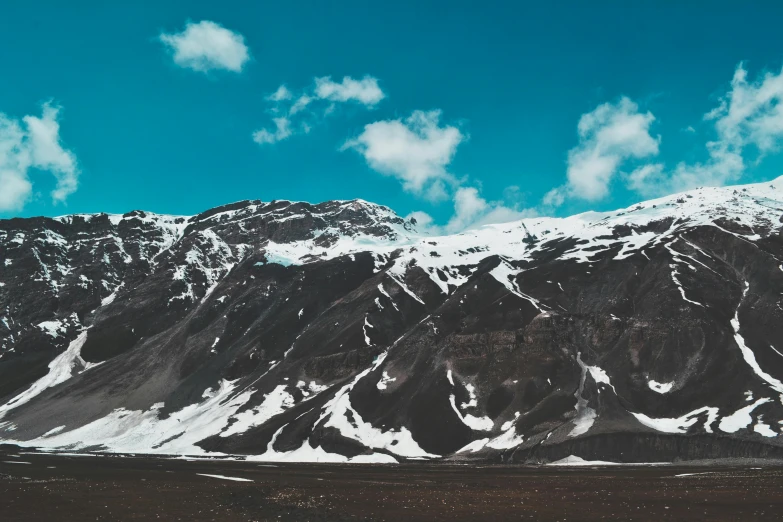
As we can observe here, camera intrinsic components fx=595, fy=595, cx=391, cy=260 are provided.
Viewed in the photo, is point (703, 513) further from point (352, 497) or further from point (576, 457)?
point (576, 457)

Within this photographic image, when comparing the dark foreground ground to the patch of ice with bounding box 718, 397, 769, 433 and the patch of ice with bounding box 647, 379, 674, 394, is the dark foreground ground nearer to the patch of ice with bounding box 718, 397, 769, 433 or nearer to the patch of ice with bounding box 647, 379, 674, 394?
the patch of ice with bounding box 718, 397, 769, 433

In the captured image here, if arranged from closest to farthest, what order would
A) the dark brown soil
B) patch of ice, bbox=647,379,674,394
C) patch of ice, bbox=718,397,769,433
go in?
the dark brown soil → patch of ice, bbox=718,397,769,433 → patch of ice, bbox=647,379,674,394

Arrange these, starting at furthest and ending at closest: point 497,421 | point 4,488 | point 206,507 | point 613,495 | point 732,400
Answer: point 497,421
point 732,400
point 4,488
point 613,495
point 206,507

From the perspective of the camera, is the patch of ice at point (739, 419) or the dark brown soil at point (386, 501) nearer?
the dark brown soil at point (386, 501)

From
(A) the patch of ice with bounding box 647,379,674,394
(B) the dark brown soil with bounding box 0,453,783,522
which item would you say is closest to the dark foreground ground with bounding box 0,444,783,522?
(B) the dark brown soil with bounding box 0,453,783,522

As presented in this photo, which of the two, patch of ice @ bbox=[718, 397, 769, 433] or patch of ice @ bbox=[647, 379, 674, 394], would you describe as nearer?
patch of ice @ bbox=[718, 397, 769, 433]

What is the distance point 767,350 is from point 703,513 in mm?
156321

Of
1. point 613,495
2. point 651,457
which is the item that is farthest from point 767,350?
point 613,495

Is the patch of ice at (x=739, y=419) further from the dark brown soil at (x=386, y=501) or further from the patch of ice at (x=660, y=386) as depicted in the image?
the dark brown soil at (x=386, y=501)

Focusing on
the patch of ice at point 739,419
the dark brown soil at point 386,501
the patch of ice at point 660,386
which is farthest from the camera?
Answer: the patch of ice at point 660,386

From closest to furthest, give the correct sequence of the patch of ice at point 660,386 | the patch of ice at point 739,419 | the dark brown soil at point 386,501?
the dark brown soil at point 386,501
the patch of ice at point 739,419
the patch of ice at point 660,386

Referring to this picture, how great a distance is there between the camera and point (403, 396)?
646 feet

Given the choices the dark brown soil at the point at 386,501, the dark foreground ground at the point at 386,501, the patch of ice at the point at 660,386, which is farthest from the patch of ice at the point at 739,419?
the dark foreground ground at the point at 386,501

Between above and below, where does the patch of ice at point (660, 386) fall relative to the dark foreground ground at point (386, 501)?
above
